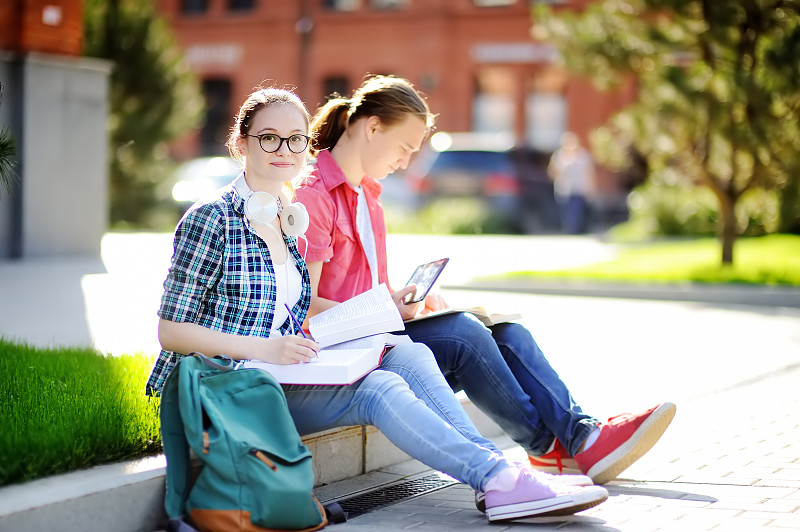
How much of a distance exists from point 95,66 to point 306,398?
8.80 metres

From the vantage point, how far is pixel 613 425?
4.21 m

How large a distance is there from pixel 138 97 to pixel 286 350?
1773 centimetres

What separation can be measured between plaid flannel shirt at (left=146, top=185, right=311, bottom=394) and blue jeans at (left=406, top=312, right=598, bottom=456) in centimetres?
66

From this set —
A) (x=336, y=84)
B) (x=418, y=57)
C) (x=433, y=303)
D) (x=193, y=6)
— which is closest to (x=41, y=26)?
(x=433, y=303)

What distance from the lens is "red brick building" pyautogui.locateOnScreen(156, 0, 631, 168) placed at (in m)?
31.5

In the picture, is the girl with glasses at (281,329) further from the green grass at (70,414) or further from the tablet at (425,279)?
the tablet at (425,279)

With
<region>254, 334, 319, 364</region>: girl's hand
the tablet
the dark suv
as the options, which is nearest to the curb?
the tablet

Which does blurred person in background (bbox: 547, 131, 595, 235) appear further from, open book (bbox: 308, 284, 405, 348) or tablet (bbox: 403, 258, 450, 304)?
open book (bbox: 308, 284, 405, 348)

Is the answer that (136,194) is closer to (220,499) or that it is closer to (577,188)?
(577,188)

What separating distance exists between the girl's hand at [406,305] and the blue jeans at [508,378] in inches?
1.8

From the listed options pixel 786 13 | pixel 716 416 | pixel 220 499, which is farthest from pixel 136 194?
pixel 220 499

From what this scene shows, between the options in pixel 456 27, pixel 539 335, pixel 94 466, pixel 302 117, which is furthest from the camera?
pixel 456 27

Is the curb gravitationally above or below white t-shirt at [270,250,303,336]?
below

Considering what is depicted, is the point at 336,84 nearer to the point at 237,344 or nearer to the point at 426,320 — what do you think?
the point at 426,320
